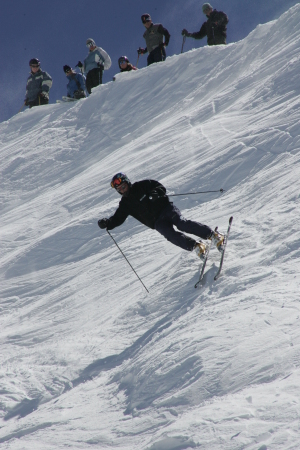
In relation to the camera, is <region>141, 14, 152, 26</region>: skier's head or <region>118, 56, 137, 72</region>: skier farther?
<region>118, 56, 137, 72</region>: skier

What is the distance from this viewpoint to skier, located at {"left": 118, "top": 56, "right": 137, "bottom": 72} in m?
16.2

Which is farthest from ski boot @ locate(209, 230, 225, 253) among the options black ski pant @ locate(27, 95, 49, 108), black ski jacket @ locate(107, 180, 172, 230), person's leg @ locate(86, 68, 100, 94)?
black ski pant @ locate(27, 95, 49, 108)

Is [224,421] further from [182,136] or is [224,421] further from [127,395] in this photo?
[182,136]

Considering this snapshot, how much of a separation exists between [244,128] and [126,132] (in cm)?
466

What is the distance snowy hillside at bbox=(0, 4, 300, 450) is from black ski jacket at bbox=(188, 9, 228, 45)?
1.06 feet

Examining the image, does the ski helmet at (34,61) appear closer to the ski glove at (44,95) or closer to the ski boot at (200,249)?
the ski glove at (44,95)

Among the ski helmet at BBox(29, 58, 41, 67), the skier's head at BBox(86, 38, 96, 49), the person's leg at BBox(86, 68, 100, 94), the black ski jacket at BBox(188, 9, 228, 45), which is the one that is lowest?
the black ski jacket at BBox(188, 9, 228, 45)

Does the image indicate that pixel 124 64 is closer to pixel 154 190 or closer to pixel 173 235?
pixel 154 190

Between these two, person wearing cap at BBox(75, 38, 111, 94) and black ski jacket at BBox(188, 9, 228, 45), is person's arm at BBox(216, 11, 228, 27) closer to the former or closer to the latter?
black ski jacket at BBox(188, 9, 228, 45)

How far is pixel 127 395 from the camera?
4.38m

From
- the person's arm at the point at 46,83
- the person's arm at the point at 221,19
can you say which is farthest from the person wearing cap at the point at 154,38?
the person's arm at the point at 46,83

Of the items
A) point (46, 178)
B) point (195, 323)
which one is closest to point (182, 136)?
point (46, 178)

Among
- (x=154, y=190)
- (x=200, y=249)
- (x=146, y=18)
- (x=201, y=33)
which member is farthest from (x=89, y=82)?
(x=200, y=249)

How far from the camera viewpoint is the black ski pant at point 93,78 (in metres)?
15.5
